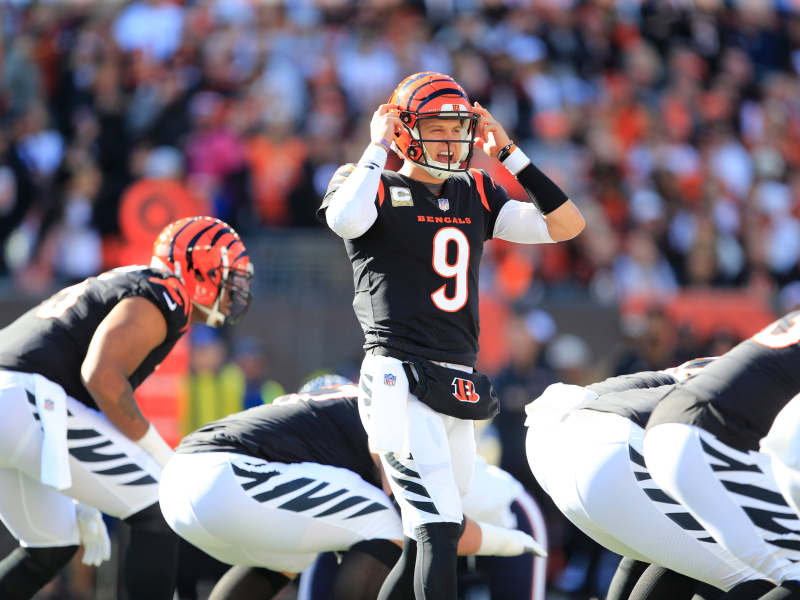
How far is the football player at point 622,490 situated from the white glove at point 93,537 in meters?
2.05

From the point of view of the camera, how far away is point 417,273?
330 centimetres

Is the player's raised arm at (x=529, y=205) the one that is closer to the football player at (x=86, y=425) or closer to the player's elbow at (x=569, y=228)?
the player's elbow at (x=569, y=228)

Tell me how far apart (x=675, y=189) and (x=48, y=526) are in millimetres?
7888

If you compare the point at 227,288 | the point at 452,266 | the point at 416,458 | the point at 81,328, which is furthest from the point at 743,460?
the point at 81,328

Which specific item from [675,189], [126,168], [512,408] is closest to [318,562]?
[512,408]

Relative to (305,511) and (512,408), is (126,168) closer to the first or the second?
(512,408)

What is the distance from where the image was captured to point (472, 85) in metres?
10.8

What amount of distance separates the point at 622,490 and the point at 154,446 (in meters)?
2.01

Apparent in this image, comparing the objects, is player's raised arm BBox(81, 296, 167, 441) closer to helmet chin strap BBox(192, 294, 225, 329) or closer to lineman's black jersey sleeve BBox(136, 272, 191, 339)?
lineman's black jersey sleeve BBox(136, 272, 191, 339)

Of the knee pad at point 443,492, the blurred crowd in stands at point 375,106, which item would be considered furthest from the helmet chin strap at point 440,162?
the blurred crowd in stands at point 375,106

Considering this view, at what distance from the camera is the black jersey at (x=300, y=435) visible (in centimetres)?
365

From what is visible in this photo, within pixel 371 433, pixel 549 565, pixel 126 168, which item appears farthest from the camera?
pixel 126 168

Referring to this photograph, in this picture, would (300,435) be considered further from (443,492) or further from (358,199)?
(358,199)

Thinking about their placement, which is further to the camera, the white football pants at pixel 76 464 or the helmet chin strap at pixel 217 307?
the helmet chin strap at pixel 217 307
